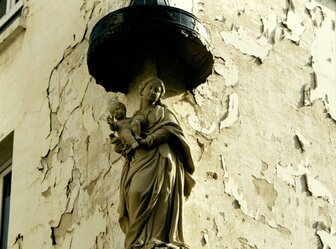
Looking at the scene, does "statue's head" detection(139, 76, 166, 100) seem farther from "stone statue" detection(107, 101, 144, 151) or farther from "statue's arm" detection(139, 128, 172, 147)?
"statue's arm" detection(139, 128, 172, 147)

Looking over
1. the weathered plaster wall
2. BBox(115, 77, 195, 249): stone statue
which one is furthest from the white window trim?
BBox(115, 77, 195, 249): stone statue

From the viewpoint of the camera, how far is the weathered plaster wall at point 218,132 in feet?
34.2

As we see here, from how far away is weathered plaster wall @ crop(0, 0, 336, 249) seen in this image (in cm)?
1042

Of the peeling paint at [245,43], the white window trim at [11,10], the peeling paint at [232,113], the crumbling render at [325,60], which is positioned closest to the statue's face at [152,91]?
the peeling paint at [232,113]

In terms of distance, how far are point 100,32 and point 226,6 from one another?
1.38 m

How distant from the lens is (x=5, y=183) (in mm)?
12102

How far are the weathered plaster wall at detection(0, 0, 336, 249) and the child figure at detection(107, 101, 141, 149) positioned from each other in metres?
0.41

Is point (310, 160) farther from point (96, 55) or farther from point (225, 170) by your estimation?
point (96, 55)

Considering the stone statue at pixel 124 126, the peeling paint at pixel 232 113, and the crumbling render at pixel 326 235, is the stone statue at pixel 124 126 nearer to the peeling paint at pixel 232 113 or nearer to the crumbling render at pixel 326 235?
the peeling paint at pixel 232 113

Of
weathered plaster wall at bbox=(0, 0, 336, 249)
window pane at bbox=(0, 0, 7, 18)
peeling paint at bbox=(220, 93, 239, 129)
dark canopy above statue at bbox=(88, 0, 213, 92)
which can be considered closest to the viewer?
dark canopy above statue at bbox=(88, 0, 213, 92)

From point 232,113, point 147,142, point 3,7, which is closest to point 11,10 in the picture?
point 3,7

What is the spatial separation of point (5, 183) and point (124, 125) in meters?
2.37

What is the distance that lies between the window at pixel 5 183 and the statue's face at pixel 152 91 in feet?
6.85

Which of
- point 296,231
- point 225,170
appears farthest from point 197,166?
point 296,231
